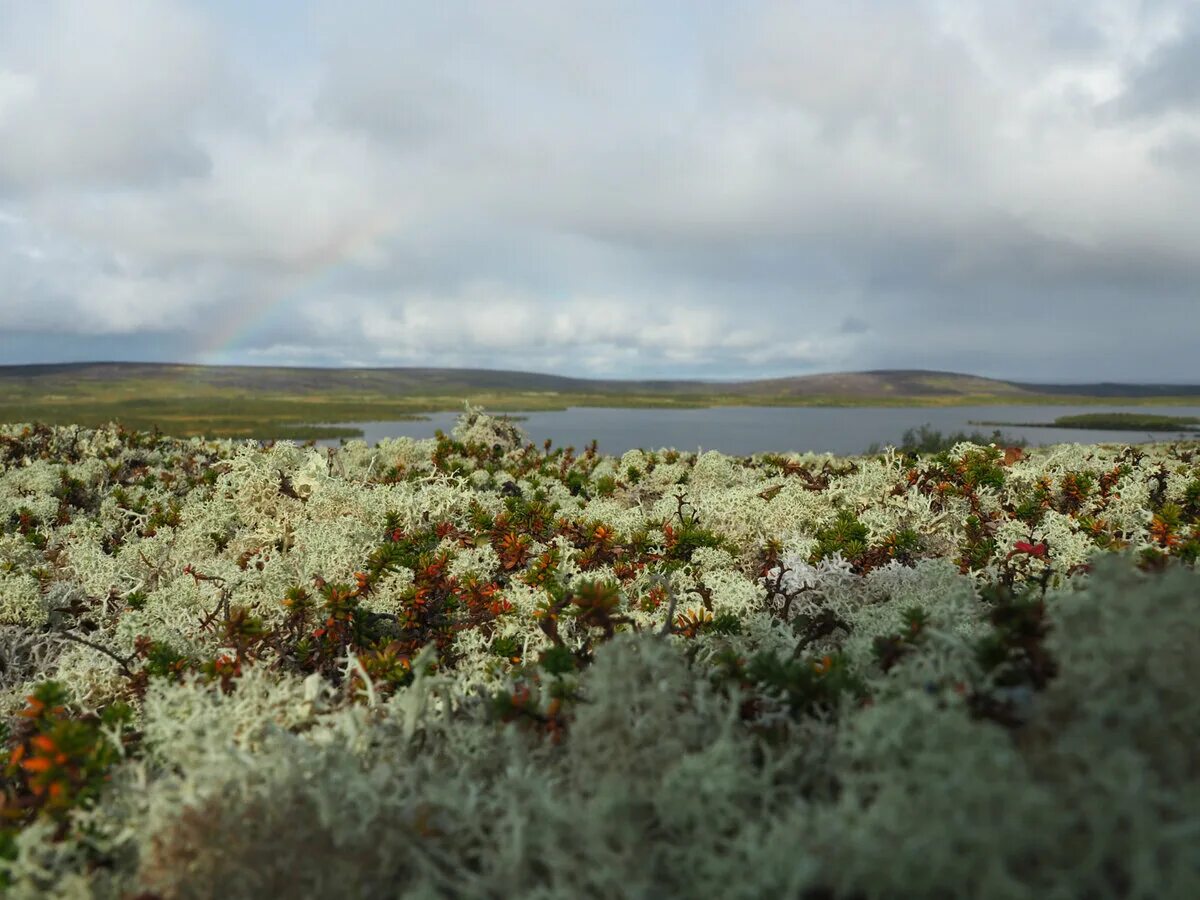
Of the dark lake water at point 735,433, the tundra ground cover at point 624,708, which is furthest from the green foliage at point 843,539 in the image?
the dark lake water at point 735,433

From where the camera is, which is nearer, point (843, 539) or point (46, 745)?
point (46, 745)

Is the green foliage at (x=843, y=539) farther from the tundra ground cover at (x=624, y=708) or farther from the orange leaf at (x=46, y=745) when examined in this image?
the orange leaf at (x=46, y=745)

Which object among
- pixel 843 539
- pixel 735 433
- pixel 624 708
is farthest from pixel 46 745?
pixel 735 433

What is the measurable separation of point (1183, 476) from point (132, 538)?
927cm

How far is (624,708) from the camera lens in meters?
2.23

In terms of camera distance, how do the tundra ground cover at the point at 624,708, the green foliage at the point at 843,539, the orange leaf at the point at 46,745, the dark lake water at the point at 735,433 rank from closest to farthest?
the tundra ground cover at the point at 624,708, the orange leaf at the point at 46,745, the green foliage at the point at 843,539, the dark lake water at the point at 735,433

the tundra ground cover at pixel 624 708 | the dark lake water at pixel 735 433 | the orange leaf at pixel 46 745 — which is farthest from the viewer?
the dark lake water at pixel 735 433

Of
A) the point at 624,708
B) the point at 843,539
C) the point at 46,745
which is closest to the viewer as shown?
the point at 624,708

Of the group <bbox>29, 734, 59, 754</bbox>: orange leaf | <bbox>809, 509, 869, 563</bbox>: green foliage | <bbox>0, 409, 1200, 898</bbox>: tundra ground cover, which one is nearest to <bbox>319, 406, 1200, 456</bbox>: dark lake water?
<bbox>809, 509, 869, 563</bbox>: green foliage

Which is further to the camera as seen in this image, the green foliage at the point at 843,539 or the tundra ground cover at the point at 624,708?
the green foliage at the point at 843,539

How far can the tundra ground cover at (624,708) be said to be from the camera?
1.66m

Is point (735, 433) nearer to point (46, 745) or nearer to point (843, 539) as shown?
point (843, 539)

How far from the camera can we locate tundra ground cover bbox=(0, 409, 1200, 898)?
1659 millimetres

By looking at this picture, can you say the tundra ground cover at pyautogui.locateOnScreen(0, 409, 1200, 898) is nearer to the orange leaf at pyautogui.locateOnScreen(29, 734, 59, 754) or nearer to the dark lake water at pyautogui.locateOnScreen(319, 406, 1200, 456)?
the orange leaf at pyautogui.locateOnScreen(29, 734, 59, 754)
